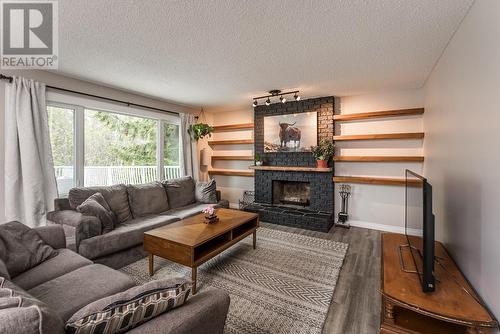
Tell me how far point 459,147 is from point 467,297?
117cm

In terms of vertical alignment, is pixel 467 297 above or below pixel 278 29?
below

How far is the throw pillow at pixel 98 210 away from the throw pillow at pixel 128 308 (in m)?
2.03

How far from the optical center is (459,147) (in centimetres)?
193

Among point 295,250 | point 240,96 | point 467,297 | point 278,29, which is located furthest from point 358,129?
point 467,297

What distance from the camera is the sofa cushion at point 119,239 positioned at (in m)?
2.39

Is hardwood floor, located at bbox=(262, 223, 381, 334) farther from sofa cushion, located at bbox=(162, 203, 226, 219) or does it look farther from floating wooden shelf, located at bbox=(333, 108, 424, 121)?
sofa cushion, located at bbox=(162, 203, 226, 219)

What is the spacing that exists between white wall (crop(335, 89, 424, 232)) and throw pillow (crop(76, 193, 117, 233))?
12.4 feet

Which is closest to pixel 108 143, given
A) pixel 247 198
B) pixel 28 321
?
pixel 247 198

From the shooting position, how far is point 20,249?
5.71 feet

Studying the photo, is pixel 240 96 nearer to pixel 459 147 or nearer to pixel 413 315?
pixel 459 147

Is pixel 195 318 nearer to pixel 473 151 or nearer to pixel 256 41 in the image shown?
pixel 473 151

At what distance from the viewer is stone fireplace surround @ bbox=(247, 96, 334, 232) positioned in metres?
4.23

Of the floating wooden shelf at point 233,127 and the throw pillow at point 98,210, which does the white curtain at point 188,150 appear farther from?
the throw pillow at point 98,210

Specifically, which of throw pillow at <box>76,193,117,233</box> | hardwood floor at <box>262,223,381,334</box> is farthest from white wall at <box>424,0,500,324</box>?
throw pillow at <box>76,193,117,233</box>
